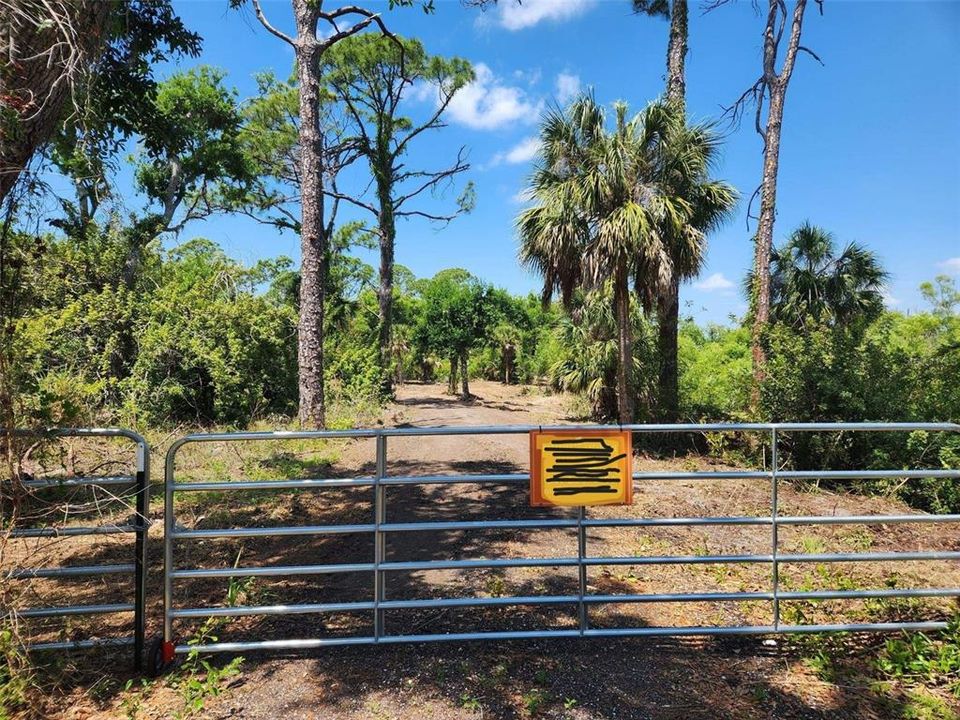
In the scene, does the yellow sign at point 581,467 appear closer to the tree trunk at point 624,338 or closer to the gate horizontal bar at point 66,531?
the gate horizontal bar at point 66,531

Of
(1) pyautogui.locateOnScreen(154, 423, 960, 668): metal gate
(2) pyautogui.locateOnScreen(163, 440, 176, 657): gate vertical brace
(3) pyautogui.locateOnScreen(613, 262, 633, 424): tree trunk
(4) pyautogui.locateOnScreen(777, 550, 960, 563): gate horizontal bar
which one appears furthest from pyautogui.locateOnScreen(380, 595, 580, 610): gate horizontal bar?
(3) pyautogui.locateOnScreen(613, 262, 633, 424): tree trunk

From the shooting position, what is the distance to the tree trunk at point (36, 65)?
95.8 inches

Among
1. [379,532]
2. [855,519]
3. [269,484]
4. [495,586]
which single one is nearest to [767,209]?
[855,519]

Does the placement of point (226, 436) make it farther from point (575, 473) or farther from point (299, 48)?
point (299, 48)

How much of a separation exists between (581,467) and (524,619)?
4.08 ft

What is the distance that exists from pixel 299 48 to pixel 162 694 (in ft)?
35.5

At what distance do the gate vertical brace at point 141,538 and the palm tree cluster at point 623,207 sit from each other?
895 centimetres

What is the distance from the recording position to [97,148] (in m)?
3.09

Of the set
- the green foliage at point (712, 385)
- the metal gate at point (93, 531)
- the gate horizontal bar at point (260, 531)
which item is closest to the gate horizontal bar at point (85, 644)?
the metal gate at point (93, 531)

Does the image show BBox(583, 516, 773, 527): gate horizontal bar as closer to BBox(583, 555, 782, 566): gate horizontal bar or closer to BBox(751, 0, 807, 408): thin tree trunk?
BBox(583, 555, 782, 566): gate horizontal bar

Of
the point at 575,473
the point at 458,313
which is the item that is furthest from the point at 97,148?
the point at 458,313

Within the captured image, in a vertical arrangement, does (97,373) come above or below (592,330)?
below

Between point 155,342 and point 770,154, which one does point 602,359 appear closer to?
point 770,154

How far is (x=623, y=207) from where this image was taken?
10.2 m
